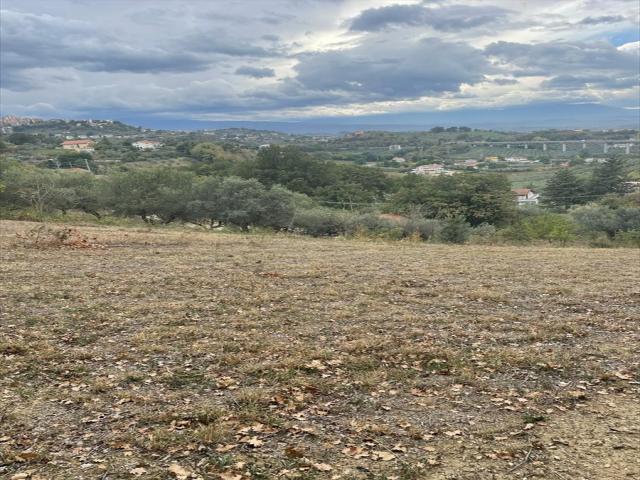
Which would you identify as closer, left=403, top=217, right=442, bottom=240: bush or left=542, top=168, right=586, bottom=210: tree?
left=403, top=217, right=442, bottom=240: bush

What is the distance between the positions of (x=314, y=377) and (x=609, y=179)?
64.8 meters

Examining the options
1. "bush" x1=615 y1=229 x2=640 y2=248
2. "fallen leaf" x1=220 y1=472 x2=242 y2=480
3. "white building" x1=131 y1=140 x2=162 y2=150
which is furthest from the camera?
"white building" x1=131 y1=140 x2=162 y2=150

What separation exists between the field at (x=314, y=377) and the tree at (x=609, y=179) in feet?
186

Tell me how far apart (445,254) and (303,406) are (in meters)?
11.6

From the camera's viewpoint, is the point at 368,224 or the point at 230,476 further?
the point at 368,224

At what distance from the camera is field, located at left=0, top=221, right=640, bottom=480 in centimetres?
400

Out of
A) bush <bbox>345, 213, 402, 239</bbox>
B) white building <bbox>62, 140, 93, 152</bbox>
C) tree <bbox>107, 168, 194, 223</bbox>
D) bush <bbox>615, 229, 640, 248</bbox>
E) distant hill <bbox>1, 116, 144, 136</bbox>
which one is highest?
distant hill <bbox>1, 116, 144, 136</bbox>

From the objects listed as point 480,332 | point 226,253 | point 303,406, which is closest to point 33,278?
point 226,253

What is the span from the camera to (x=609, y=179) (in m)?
59.8

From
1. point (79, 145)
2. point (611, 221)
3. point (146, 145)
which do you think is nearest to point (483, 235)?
point (611, 221)

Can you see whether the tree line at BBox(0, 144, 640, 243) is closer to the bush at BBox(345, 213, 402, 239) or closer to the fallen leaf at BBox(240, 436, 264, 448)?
the bush at BBox(345, 213, 402, 239)

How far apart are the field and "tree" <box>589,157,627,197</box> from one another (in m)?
56.8

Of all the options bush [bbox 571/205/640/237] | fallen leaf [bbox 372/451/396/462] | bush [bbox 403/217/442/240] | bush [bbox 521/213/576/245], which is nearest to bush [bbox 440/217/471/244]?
bush [bbox 403/217/442/240]

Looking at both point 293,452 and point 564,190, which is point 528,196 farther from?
point 293,452
